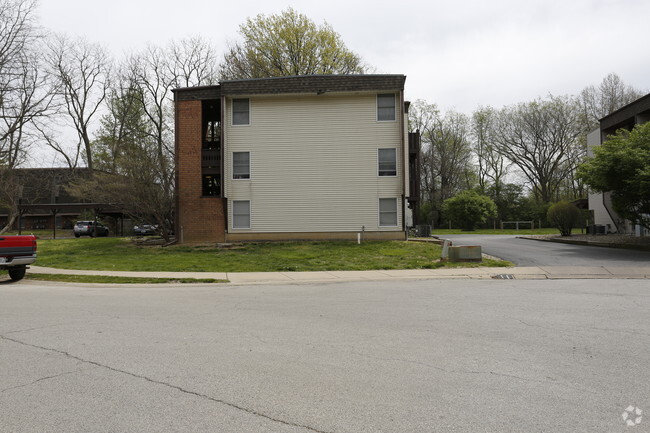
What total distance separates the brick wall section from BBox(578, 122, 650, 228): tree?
1978 cm

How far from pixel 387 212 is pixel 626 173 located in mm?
11716

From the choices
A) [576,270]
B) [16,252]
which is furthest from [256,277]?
[576,270]

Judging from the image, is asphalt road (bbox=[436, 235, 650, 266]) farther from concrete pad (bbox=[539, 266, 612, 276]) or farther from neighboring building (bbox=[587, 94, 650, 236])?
neighboring building (bbox=[587, 94, 650, 236])

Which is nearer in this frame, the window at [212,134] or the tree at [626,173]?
the tree at [626,173]

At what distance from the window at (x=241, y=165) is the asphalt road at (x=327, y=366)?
1828 cm

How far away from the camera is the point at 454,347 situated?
5832 millimetres

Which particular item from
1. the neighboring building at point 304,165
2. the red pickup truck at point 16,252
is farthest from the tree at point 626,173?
the red pickup truck at point 16,252

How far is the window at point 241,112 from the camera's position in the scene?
27.4 meters

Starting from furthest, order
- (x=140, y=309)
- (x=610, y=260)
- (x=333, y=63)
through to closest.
A: (x=333, y=63) → (x=610, y=260) → (x=140, y=309)

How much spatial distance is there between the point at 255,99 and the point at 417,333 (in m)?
23.0

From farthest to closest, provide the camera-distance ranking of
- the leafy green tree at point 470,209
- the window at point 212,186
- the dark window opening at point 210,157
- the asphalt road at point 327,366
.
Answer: the leafy green tree at point 470,209 → the window at point 212,186 → the dark window opening at point 210,157 → the asphalt road at point 327,366

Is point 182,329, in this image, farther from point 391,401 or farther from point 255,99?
point 255,99

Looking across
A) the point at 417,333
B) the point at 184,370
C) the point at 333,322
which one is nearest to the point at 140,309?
the point at 333,322

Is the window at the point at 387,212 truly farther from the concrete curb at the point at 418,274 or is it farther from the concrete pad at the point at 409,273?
the concrete curb at the point at 418,274
